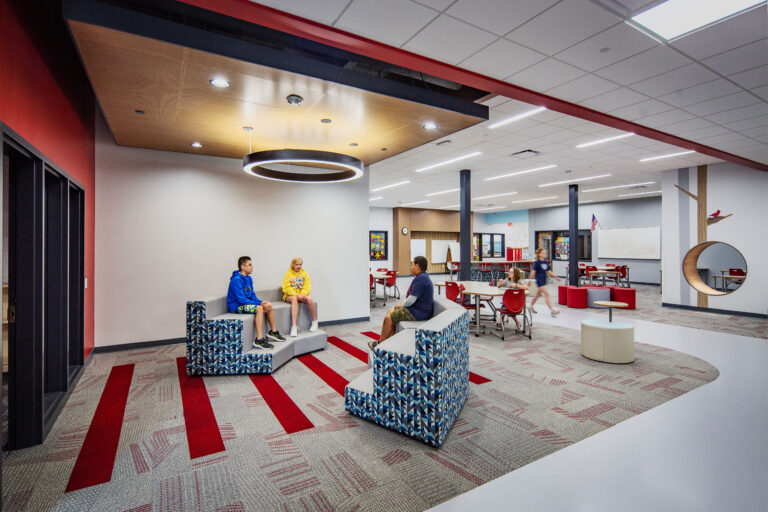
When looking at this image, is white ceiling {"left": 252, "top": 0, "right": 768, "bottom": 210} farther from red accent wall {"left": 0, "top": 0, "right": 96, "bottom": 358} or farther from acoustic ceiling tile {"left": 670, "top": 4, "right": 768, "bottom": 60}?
red accent wall {"left": 0, "top": 0, "right": 96, "bottom": 358}

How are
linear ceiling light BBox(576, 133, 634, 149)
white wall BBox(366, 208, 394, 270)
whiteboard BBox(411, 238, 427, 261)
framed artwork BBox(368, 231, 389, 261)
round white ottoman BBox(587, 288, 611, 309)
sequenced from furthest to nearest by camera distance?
whiteboard BBox(411, 238, 427, 261) < framed artwork BBox(368, 231, 389, 261) < white wall BBox(366, 208, 394, 270) < round white ottoman BBox(587, 288, 611, 309) < linear ceiling light BBox(576, 133, 634, 149)

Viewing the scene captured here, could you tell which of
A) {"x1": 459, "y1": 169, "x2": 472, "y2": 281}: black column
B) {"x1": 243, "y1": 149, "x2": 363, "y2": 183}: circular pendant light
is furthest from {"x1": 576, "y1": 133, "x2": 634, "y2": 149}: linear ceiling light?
{"x1": 243, "y1": 149, "x2": 363, "y2": 183}: circular pendant light

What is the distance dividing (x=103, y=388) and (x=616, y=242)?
55.0 ft

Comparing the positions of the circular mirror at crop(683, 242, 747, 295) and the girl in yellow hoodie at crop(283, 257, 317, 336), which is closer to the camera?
the girl in yellow hoodie at crop(283, 257, 317, 336)

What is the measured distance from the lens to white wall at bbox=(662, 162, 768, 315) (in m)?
7.88

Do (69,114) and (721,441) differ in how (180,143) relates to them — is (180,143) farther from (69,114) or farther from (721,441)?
(721,441)

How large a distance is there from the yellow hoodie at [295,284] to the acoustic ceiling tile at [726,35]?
17.4 ft

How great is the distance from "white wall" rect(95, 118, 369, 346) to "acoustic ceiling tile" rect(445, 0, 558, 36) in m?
4.64

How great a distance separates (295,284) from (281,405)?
249cm

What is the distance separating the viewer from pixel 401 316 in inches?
177

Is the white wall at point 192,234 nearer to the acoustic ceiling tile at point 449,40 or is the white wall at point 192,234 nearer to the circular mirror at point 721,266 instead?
the acoustic ceiling tile at point 449,40

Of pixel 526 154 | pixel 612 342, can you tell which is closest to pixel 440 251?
pixel 526 154

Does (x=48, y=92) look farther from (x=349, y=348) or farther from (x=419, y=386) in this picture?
(x=349, y=348)

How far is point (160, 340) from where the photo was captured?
5.80 metres
